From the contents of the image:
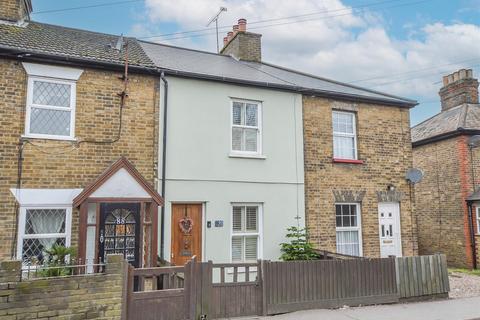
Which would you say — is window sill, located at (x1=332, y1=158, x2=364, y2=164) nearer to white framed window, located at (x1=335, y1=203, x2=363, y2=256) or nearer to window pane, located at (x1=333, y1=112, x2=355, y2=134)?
window pane, located at (x1=333, y1=112, x2=355, y2=134)

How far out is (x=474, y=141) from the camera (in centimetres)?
1633

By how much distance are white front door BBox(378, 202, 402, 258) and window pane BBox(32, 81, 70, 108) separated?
9802 millimetres

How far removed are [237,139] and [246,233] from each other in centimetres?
264

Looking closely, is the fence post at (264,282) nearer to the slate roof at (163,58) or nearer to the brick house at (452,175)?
the slate roof at (163,58)

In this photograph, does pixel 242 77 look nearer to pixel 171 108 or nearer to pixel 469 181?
pixel 171 108

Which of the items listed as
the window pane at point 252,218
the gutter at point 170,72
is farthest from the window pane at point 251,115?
the window pane at point 252,218

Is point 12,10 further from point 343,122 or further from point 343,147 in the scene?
point 343,147

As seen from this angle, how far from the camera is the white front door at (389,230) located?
1294cm

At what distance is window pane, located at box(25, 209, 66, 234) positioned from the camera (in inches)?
349

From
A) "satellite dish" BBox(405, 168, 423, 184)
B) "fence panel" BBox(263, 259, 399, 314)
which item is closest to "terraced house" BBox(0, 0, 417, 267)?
"satellite dish" BBox(405, 168, 423, 184)

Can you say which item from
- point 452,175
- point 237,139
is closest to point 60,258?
point 237,139

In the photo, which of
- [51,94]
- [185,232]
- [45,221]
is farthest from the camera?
[185,232]

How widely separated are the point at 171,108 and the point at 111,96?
4.99 ft

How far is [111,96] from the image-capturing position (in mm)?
9984
